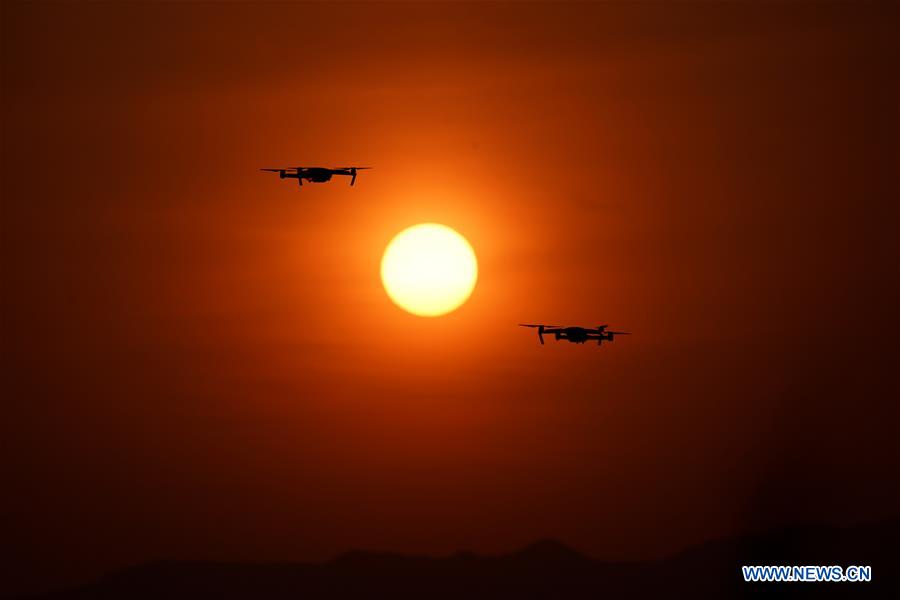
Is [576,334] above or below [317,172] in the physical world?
below
